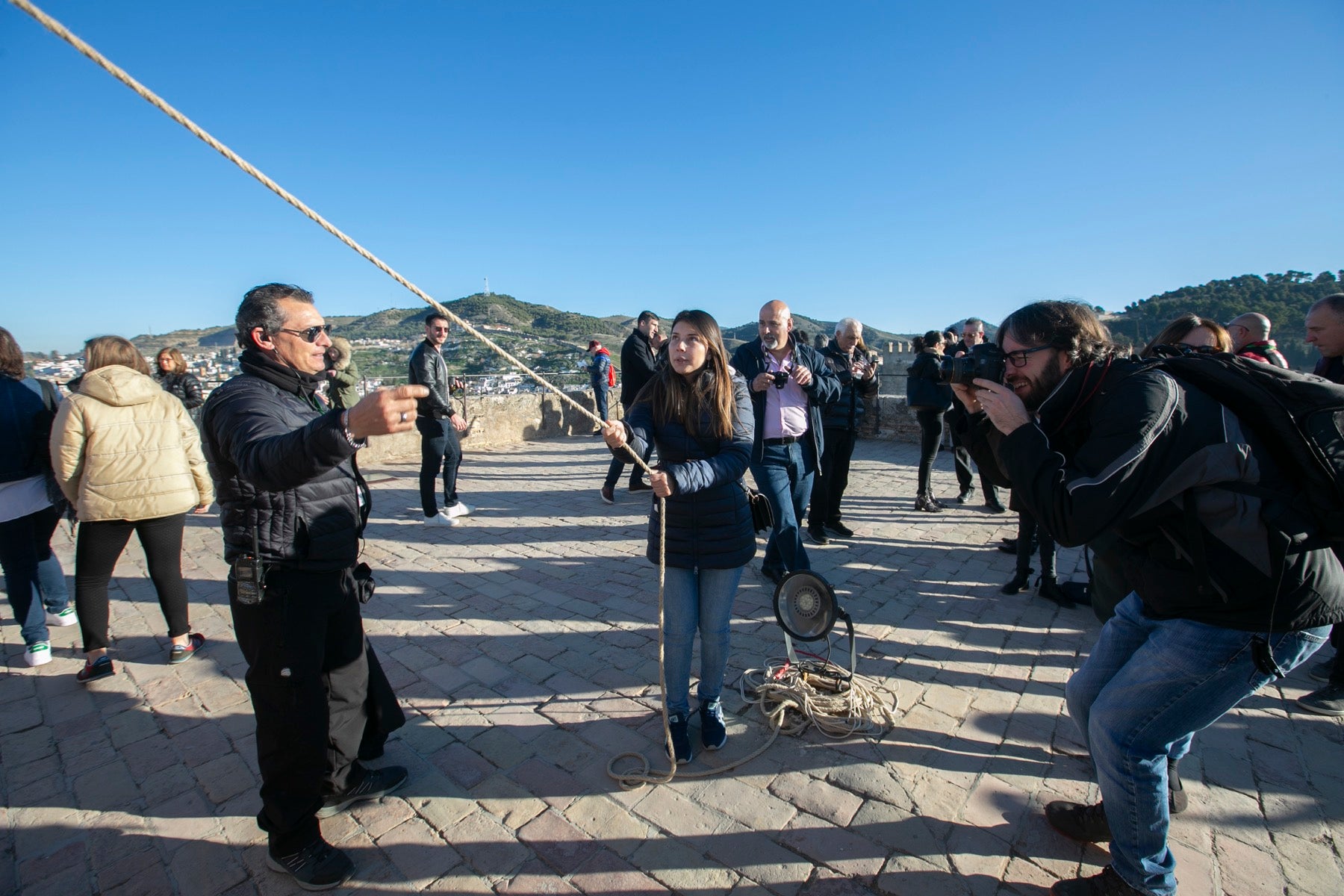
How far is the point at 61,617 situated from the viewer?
4465mm

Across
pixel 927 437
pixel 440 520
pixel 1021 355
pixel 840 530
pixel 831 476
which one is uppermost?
pixel 1021 355

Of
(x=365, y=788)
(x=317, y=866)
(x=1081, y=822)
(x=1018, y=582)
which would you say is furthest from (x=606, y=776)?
(x=1018, y=582)

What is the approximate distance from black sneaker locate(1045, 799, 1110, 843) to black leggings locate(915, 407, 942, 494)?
16.3 feet

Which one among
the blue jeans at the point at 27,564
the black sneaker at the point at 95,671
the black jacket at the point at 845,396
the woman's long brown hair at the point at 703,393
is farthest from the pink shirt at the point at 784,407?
the blue jeans at the point at 27,564

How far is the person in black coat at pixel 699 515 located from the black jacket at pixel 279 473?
117cm

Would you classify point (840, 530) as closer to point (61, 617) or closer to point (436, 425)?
point (436, 425)

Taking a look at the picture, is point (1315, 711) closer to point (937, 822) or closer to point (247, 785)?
point (937, 822)

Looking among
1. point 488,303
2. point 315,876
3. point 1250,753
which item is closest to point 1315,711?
point 1250,753

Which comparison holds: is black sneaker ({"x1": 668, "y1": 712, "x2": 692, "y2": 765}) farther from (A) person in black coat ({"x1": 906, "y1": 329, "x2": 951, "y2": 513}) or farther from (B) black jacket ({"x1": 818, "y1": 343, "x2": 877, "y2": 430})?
(A) person in black coat ({"x1": 906, "y1": 329, "x2": 951, "y2": 513})

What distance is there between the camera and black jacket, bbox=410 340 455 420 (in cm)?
637

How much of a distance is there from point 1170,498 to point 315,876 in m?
3.15

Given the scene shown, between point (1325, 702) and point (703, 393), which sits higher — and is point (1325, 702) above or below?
below

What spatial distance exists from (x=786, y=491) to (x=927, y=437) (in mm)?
3429

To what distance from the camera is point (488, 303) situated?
24.3 m
